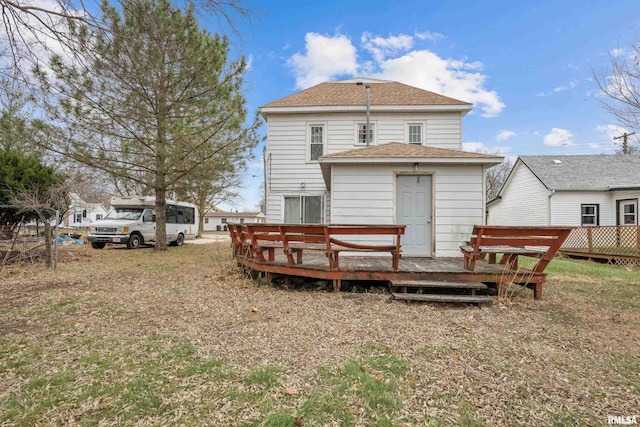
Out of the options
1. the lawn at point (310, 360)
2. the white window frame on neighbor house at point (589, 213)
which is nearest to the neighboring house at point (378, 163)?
the lawn at point (310, 360)

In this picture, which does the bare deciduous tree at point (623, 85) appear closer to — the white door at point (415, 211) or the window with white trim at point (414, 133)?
the white door at point (415, 211)

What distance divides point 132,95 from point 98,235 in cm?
673

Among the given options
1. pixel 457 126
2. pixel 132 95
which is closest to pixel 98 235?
pixel 132 95

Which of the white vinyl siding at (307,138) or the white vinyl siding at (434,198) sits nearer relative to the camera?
the white vinyl siding at (434,198)

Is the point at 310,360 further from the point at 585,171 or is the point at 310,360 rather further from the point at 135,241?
the point at 585,171

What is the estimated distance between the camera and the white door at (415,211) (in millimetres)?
7648

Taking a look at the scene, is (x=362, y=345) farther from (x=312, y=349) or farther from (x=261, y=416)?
(x=261, y=416)

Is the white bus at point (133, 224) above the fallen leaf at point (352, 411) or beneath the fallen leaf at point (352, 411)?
above

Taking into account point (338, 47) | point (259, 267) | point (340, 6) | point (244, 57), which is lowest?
point (259, 267)

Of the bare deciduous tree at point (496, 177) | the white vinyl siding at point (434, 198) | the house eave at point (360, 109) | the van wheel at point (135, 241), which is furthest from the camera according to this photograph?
the bare deciduous tree at point (496, 177)

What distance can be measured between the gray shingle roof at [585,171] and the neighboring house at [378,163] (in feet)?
25.6

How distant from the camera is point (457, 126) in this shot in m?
11.4

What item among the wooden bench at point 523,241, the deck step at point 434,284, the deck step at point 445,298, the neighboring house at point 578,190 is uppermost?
the neighboring house at point 578,190

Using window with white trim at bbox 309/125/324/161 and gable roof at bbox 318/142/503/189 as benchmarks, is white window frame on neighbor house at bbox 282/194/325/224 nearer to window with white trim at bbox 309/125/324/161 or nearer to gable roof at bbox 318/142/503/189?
window with white trim at bbox 309/125/324/161
